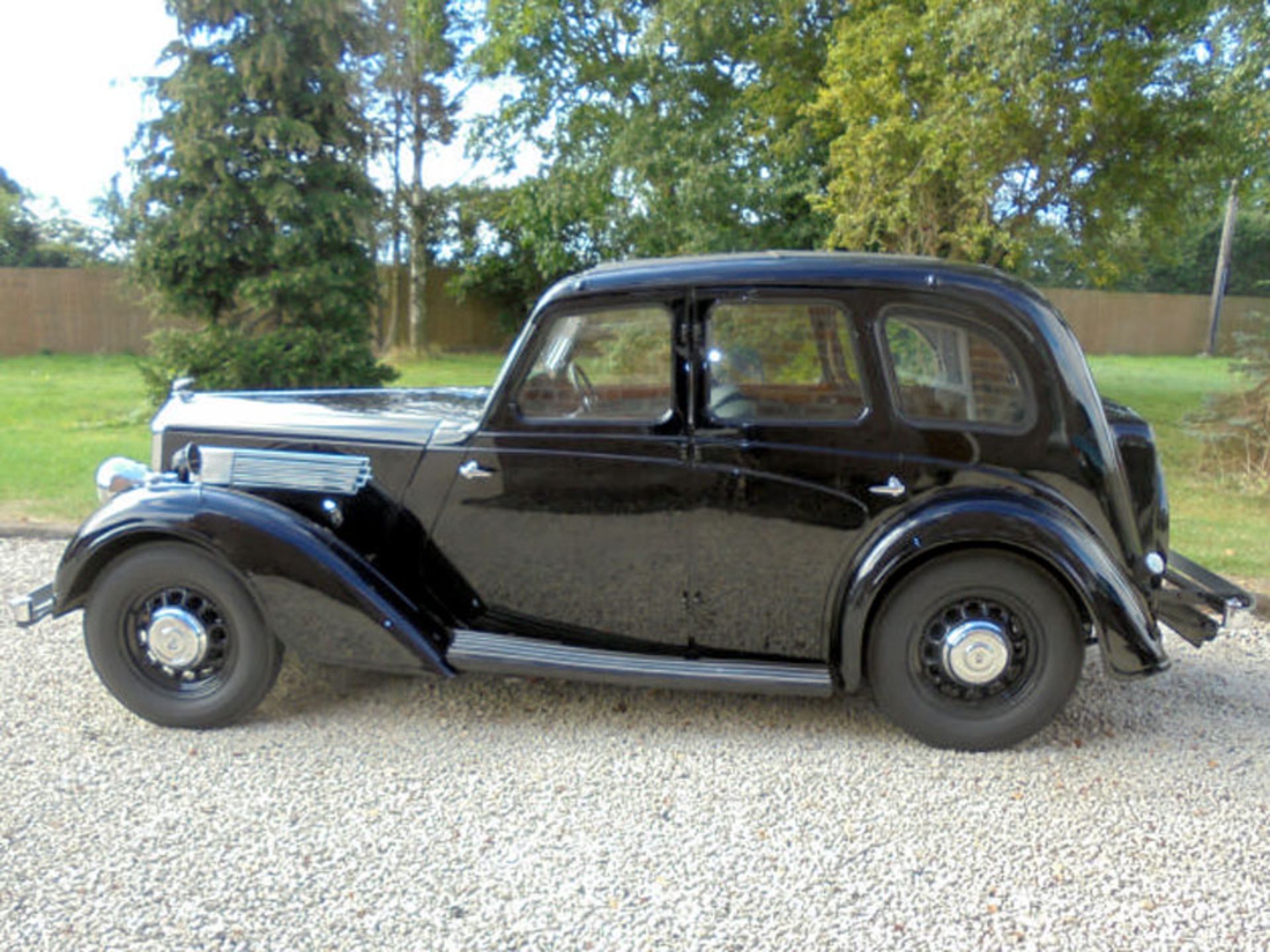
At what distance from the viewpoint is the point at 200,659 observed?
398 centimetres

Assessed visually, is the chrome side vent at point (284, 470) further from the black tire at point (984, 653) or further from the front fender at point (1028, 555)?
the black tire at point (984, 653)

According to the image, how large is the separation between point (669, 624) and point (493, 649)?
2.25 feet

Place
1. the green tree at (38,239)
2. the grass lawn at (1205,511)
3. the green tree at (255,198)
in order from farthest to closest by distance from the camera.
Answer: the green tree at (38,239)
the green tree at (255,198)
the grass lawn at (1205,511)

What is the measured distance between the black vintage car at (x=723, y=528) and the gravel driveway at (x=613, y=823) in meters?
0.29

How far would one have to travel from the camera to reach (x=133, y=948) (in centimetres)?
267

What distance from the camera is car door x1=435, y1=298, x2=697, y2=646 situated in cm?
388

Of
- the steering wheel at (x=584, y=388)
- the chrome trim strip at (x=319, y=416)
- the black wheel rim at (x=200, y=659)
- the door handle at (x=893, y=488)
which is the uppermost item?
the steering wheel at (x=584, y=388)

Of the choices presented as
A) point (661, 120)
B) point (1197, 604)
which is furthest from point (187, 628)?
point (661, 120)

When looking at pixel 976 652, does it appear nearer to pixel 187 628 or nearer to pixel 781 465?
pixel 781 465

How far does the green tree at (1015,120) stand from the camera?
8.65 meters

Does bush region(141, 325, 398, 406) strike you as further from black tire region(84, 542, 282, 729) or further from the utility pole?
the utility pole

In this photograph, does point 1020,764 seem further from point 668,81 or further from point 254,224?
point 668,81

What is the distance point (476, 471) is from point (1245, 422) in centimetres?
792

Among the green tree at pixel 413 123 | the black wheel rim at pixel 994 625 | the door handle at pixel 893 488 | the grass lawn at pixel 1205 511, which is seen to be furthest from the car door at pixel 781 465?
the green tree at pixel 413 123
